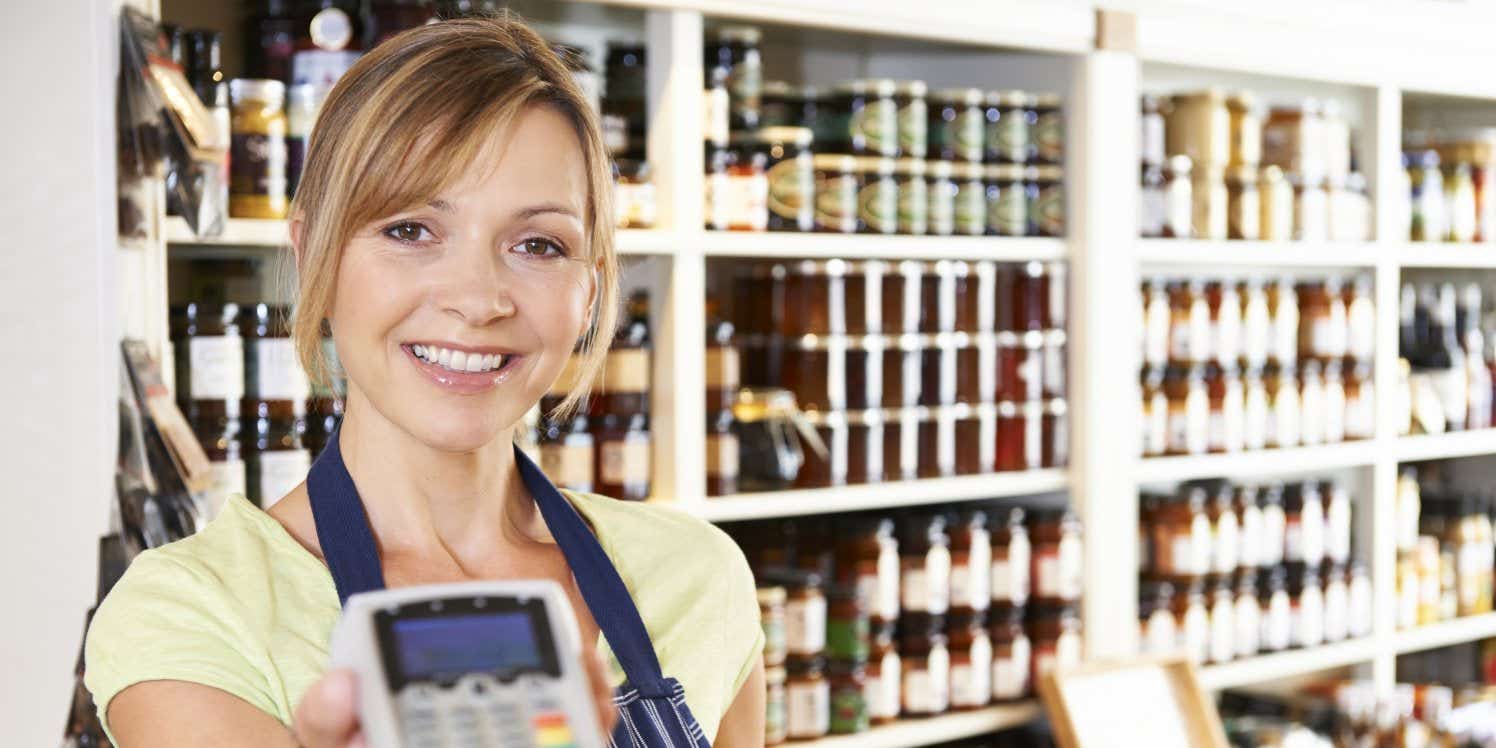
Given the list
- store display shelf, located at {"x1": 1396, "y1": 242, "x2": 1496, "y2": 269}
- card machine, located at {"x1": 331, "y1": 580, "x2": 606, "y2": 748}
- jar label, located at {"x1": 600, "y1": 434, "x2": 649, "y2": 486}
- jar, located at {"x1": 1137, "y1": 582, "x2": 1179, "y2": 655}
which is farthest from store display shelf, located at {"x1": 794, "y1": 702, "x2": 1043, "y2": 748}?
card machine, located at {"x1": 331, "y1": 580, "x2": 606, "y2": 748}

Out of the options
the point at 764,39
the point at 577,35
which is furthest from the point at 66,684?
the point at 764,39

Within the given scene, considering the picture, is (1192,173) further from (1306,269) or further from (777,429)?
(777,429)

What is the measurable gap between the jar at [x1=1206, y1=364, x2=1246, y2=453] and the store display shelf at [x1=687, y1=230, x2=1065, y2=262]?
45cm

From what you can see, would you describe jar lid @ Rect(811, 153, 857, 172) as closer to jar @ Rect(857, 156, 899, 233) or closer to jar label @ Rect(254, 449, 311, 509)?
jar @ Rect(857, 156, 899, 233)

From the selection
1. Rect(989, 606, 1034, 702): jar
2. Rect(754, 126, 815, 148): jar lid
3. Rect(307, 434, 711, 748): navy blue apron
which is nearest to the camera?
Rect(307, 434, 711, 748): navy blue apron

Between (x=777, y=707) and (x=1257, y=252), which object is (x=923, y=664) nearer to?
(x=777, y=707)

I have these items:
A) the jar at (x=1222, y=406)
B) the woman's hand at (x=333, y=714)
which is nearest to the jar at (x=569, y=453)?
the jar at (x=1222, y=406)

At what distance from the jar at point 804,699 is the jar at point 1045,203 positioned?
86 centimetres

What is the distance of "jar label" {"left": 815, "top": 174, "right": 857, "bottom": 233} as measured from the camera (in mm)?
2645

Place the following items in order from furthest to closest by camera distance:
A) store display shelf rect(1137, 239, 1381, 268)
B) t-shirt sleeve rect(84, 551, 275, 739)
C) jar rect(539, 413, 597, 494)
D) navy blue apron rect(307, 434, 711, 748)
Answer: store display shelf rect(1137, 239, 1381, 268) → jar rect(539, 413, 597, 494) → navy blue apron rect(307, 434, 711, 748) → t-shirt sleeve rect(84, 551, 275, 739)

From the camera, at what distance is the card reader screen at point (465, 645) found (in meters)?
0.59

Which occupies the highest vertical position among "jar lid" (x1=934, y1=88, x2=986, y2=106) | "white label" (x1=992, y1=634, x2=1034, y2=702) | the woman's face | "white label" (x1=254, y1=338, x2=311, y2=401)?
"jar lid" (x1=934, y1=88, x2=986, y2=106)

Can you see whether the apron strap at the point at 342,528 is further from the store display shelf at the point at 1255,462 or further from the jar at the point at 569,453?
the store display shelf at the point at 1255,462

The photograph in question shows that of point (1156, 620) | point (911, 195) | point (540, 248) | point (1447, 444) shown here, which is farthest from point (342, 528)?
point (1447, 444)
